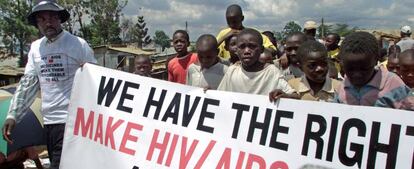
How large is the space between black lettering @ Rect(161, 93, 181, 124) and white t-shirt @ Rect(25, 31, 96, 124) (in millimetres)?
918

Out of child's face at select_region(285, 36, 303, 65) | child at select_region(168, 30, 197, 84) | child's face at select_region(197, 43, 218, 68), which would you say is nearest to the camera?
child's face at select_region(197, 43, 218, 68)

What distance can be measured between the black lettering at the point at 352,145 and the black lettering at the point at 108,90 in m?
1.74

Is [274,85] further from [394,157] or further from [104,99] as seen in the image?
[104,99]

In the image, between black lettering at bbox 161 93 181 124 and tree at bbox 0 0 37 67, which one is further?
tree at bbox 0 0 37 67

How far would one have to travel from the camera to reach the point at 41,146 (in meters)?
5.73

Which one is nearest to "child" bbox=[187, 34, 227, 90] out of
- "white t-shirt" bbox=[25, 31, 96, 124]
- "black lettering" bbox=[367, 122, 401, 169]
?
"white t-shirt" bbox=[25, 31, 96, 124]

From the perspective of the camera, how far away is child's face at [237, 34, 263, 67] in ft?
11.8

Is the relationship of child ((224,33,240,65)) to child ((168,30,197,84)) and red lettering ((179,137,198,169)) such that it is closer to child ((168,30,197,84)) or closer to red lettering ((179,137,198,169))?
child ((168,30,197,84))

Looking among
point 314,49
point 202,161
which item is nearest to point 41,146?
point 202,161

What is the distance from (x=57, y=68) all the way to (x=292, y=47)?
7.17 feet

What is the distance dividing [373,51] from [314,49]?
0.81m

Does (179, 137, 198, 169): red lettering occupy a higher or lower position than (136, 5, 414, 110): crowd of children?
lower

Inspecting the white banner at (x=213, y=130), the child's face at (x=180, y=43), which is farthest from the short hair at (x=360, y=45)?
the child's face at (x=180, y=43)

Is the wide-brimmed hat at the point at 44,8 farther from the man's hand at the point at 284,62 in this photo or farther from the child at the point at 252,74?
the man's hand at the point at 284,62
